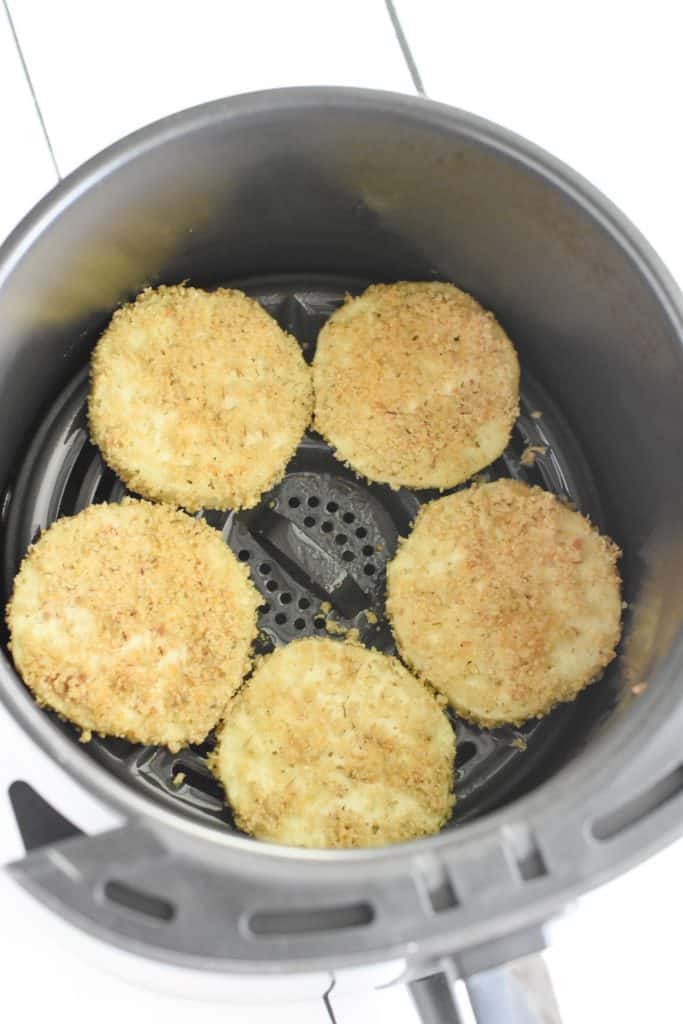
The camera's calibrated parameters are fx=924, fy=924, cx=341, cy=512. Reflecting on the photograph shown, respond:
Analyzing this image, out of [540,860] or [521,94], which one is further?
[521,94]

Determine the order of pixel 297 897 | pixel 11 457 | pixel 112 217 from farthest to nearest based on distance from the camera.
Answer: pixel 11 457 → pixel 112 217 → pixel 297 897

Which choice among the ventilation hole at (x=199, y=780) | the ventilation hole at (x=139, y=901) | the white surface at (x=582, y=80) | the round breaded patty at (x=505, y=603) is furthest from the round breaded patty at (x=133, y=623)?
the white surface at (x=582, y=80)

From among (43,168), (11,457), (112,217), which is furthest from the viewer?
(43,168)

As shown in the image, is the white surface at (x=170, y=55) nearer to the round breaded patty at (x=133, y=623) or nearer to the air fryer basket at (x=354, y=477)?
the air fryer basket at (x=354, y=477)

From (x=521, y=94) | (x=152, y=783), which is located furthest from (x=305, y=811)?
(x=521, y=94)

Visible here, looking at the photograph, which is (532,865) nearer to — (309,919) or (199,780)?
(309,919)

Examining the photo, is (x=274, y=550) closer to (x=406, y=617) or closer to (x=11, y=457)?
(x=406, y=617)

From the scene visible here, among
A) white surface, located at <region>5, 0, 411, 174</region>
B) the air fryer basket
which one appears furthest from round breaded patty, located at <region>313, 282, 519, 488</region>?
white surface, located at <region>5, 0, 411, 174</region>
